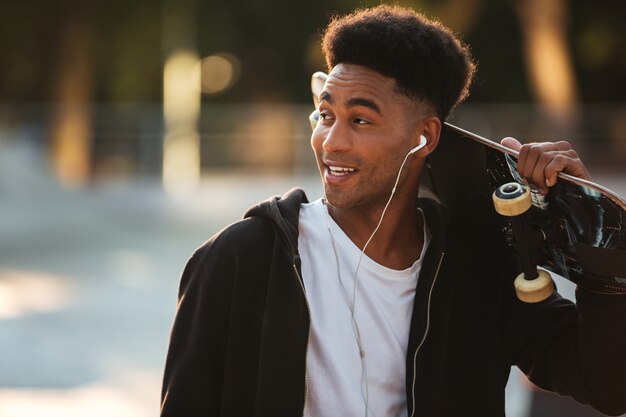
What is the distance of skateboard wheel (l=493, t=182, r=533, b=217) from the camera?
2920 mm

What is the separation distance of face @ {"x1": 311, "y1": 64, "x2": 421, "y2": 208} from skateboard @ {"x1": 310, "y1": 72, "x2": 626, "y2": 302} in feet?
0.77

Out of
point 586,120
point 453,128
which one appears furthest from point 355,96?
point 586,120

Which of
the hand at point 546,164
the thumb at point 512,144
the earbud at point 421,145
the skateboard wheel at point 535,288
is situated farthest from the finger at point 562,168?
the earbud at point 421,145

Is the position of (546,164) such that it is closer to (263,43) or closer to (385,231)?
(385,231)

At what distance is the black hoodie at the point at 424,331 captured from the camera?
9.53ft

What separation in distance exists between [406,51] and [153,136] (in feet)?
63.6

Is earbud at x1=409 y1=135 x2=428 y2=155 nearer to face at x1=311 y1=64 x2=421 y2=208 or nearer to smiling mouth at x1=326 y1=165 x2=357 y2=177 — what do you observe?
face at x1=311 y1=64 x2=421 y2=208

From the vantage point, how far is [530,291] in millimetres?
2984

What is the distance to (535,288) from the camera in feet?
9.78

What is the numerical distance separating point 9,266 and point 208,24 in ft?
55.7

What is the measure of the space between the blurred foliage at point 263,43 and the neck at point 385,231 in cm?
2356

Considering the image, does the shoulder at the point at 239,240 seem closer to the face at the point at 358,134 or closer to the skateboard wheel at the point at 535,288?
the face at the point at 358,134

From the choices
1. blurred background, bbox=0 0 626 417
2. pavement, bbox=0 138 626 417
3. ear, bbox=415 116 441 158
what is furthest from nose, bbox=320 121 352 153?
pavement, bbox=0 138 626 417

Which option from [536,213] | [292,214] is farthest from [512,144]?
[292,214]
